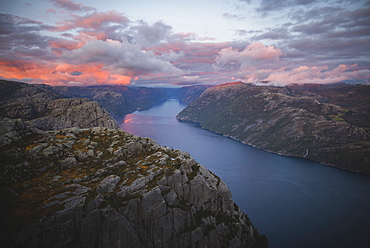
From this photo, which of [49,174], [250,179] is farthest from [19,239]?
[250,179]

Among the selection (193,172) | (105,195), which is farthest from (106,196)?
(193,172)

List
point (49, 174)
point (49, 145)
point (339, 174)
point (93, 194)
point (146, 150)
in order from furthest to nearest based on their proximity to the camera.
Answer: point (339, 174) → point (146, 150) → point (49, 145) → point (49, 174) → point (93, 194)

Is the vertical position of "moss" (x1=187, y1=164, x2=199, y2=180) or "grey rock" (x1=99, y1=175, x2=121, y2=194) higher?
"grey rock" (x1=99, y1=175, x2=121, y2=194)

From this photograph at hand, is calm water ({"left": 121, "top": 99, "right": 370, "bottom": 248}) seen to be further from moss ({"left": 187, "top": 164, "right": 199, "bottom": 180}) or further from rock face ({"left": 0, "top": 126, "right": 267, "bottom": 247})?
moss ({"left": 187, "top": 164, "right": 199, "bottom": 180})

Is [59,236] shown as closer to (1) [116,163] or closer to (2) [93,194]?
(2) [93,194]

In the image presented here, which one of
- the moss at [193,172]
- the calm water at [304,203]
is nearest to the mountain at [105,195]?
the moss at [193,172]

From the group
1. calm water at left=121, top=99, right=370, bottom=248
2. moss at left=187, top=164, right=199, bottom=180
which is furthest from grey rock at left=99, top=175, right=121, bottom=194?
calm water at left=121, top=99, right=370, bottom=248

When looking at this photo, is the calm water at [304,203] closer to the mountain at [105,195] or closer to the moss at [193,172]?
the mountain at [105,195]
